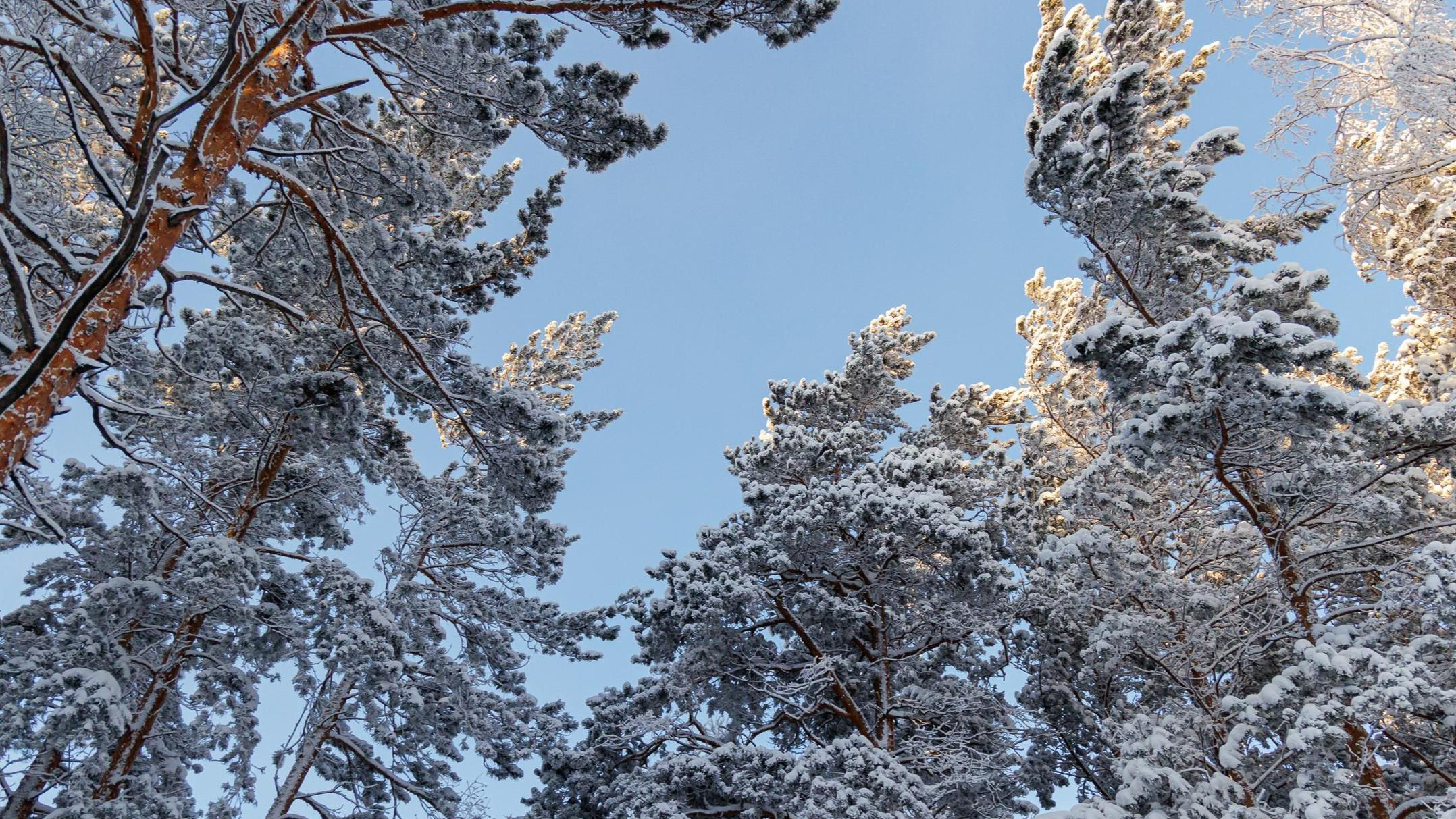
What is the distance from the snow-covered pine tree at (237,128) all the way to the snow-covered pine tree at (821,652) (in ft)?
15.4

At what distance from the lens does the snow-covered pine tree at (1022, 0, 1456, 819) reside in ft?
21.1

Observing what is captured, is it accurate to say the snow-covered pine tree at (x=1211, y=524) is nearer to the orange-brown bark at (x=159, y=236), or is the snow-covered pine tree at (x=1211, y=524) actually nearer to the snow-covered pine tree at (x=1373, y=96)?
the snow-covered pine tree at (x=1373, y=96)

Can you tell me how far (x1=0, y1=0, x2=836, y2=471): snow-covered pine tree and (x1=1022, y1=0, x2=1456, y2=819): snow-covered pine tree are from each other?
167 inches

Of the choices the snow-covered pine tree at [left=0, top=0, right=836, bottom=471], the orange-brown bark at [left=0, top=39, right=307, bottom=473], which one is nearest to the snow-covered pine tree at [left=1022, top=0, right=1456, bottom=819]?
the snow-covered pine tree at [left=0, top=0, right=836, bottom=471]

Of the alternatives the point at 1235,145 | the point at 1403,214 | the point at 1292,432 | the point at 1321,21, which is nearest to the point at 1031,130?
the point at 1235,145

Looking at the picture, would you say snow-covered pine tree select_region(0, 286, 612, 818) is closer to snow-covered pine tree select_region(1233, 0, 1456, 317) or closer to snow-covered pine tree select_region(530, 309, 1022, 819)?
snow-covered pine tree select_region(530, 309, 1022, 819)

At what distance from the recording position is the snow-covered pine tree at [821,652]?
930 centimetres

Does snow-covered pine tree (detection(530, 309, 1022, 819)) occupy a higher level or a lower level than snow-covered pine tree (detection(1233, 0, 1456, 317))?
lower

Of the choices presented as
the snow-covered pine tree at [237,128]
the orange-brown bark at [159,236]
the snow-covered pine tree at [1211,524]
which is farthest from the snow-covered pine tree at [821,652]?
the orange-brown bark at [159,236]

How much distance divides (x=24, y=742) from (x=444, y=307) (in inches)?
229

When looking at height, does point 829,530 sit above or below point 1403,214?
below

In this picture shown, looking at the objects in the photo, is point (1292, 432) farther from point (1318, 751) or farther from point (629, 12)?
point (629, 12)

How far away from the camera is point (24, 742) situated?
7.55 m

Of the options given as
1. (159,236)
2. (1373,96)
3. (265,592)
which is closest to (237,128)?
(159,236)
